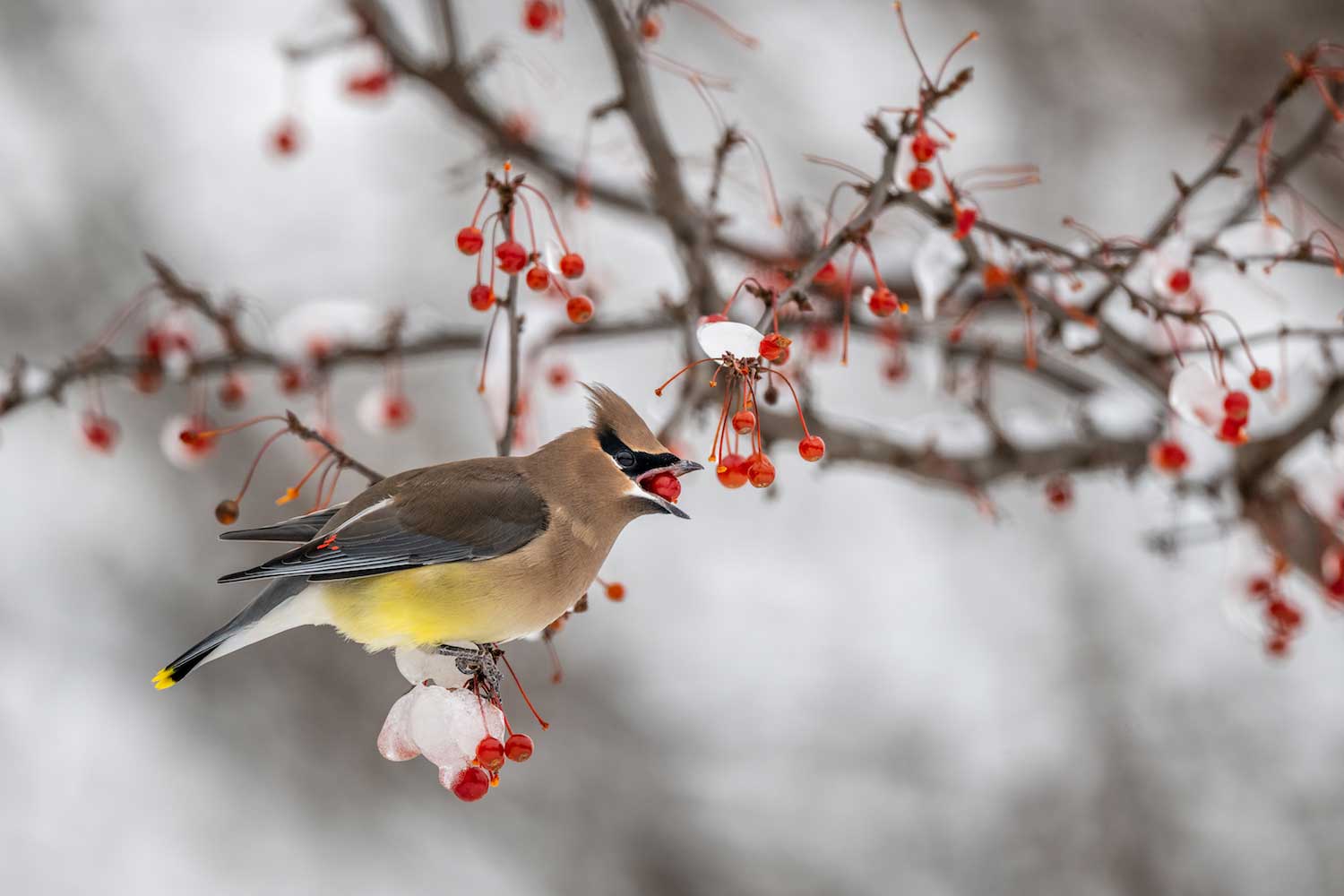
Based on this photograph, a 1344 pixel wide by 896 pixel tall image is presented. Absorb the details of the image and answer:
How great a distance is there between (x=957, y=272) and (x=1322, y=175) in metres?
3.80

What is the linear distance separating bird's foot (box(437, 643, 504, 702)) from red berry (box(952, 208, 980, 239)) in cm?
113

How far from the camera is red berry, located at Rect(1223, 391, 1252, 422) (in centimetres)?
237

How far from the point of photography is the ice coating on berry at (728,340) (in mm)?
1722

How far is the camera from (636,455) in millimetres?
2371

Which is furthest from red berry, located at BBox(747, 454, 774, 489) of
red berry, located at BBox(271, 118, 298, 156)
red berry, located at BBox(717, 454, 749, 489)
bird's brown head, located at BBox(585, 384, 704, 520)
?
red berry, located at BBox(271, 118, 298, 156)

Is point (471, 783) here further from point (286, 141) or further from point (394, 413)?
point (286, 141)

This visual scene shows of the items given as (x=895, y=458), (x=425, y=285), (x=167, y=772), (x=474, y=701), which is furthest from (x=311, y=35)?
(x=167, y=772)

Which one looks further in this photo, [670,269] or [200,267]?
[200,267]

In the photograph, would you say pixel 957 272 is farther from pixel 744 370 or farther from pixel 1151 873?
pixel 1151 873

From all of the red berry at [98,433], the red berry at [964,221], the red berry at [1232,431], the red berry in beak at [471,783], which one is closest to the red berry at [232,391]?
the red berry at [98,433]

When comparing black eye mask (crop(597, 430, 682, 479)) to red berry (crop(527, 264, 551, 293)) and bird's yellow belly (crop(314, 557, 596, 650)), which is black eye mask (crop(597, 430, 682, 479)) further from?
red berry (crop(527, 264, 551, 293))

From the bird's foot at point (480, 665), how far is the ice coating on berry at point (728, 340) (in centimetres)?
78

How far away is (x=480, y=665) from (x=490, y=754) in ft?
1.01

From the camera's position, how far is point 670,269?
609 centimetres
